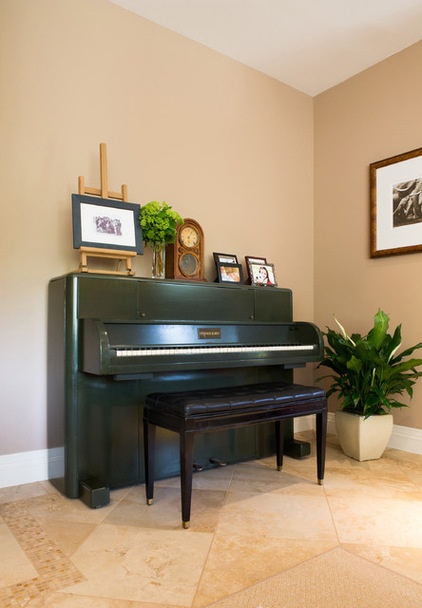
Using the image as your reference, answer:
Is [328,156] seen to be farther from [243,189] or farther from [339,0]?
[339,0]

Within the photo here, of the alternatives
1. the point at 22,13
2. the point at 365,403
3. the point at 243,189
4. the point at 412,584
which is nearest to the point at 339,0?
the point at 243,189

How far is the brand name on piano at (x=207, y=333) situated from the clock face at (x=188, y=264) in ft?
1.73

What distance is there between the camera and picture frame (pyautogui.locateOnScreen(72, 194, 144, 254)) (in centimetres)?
251

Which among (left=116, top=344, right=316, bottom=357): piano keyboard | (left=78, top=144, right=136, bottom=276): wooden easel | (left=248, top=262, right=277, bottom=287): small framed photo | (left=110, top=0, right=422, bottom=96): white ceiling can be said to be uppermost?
(left=110, top=0, right=422, bottom=96): white ceiling

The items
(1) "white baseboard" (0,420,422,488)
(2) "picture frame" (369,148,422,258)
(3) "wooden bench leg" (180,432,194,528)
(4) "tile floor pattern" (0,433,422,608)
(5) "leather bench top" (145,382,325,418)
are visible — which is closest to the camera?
(4) "tile floor pattern" (0,433,422,608)

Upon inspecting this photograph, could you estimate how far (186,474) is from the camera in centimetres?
191

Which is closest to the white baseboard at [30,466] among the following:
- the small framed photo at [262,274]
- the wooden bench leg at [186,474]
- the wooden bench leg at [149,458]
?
the wooden bench leg at [149,458]

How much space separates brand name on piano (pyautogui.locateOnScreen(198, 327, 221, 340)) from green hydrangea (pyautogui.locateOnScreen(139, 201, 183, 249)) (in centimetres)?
63

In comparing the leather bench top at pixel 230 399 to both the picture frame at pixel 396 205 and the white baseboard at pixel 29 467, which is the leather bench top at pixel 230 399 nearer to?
the white baseboard at pixel 29 467

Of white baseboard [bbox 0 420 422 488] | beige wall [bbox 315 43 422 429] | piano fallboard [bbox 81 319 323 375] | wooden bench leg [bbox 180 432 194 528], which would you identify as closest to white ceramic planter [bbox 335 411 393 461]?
beige wall [bbox 315 43 422 429]

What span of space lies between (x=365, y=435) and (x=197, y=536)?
1.49 metres

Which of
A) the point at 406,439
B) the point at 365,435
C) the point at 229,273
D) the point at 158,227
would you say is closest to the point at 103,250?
the point at 158,227

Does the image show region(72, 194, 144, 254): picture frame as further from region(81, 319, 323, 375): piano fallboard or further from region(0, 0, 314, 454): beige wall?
region(81, 319, 323, 375): piano fallboard

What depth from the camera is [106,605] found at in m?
1.42
